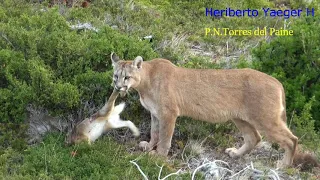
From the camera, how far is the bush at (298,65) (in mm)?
8711

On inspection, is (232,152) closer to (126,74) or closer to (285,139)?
(285,139)

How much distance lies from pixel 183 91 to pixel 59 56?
7.17ft

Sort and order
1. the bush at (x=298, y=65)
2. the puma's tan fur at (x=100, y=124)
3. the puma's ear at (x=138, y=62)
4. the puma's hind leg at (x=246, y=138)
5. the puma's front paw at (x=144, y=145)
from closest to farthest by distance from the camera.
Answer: the puma's ear at (x=138, y=62) < the puma's tan fur at (x=100, y=124) < the puma's hind leg at (x=246, y=138) < the puma's front paw at (x=144, y=145) < the bush at (x=298, y=65)

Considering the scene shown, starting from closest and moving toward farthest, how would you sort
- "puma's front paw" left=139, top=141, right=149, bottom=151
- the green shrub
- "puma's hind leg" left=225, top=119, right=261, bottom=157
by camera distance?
the green shrub < "puma's hind leg" left=225, top=119, right=261, bottom=157 < "puma's front paw" left=139, top=141, right=149, bottom=151

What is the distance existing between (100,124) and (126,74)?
0.91m

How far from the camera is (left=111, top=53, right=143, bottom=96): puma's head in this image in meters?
7.44

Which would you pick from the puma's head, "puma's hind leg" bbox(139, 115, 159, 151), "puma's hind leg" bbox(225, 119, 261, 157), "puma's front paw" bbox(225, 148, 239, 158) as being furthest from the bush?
the puma's head

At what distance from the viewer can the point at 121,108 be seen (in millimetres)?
8062

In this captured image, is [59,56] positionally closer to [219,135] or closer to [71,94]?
[71,94]

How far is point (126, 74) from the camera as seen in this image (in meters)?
7.47

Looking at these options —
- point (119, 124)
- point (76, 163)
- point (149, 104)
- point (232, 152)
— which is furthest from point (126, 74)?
point (232, 152)

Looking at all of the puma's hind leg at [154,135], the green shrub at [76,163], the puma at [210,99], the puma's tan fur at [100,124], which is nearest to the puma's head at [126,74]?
the puma at [210,99]

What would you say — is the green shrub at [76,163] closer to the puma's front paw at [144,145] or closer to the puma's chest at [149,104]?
the puma's front paw at [144,145]

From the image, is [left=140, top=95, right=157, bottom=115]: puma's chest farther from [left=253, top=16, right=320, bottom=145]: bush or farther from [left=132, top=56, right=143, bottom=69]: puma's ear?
[left=253, top=16, right=320, bottom=145]: bush
